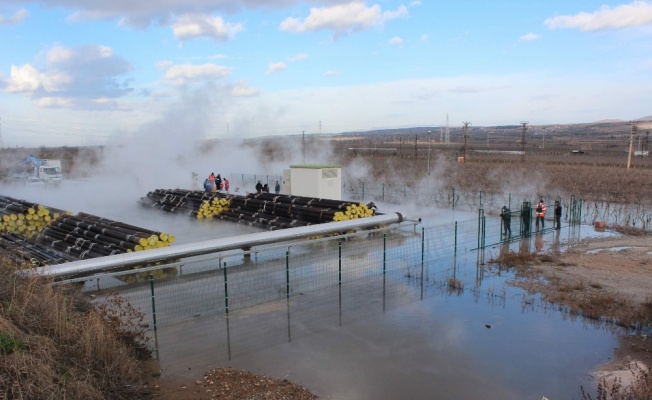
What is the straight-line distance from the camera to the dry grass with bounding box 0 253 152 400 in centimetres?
511

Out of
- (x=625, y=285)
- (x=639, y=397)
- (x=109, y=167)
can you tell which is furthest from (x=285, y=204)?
(x=109, y=167)

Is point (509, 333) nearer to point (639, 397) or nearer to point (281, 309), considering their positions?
point (639, 397)

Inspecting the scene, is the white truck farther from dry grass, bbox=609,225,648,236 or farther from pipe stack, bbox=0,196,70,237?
dry grass, bbox=609,225,648,236

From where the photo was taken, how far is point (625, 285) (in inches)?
442

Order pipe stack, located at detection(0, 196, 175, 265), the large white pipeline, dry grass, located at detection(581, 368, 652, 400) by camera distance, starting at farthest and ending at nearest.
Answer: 1. pipe stack, located at detection(0, 196, 175, 265)
2. the large white pipeline
3. dry grass, located at detection(581, 368, 652, 400)

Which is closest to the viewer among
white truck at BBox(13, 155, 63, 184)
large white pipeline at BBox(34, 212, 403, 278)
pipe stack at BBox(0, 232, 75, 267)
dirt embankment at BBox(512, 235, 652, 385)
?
dirt embankment at BBox(512, 235, 652, 385)

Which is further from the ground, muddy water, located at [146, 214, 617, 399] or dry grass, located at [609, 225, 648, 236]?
muddy water, located at [146, 214, 617, 399]

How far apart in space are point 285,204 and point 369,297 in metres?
9.21

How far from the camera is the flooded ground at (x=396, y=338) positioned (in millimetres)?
6945

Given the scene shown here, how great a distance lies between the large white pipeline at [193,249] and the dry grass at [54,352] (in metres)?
2.24

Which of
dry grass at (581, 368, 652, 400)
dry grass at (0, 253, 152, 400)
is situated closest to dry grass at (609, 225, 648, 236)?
dry grass at (581, 368, 652, 400)

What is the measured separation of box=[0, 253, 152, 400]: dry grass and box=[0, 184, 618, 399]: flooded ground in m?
1.13

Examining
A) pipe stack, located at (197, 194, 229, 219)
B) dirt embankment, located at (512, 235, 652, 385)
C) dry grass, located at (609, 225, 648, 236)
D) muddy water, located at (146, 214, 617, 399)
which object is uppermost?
pipe stack, located at (197, 194, 229, 219)

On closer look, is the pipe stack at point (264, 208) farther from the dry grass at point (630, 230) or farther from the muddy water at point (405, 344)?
the dry grass at point (630, 230)
